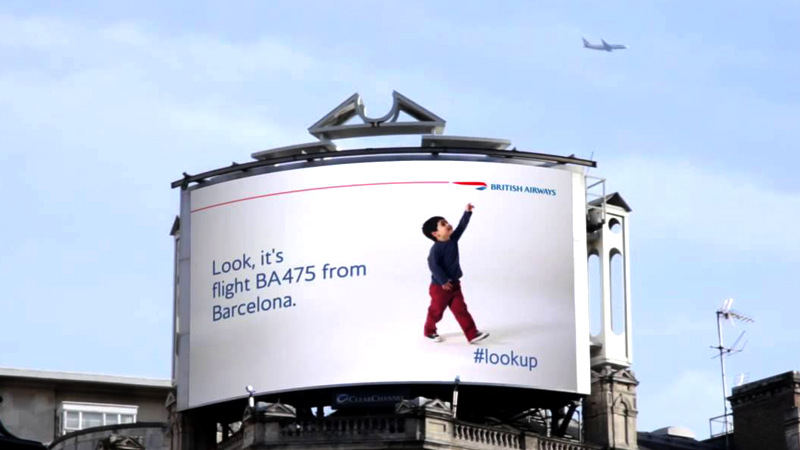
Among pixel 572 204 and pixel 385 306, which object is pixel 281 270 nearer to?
pixel 385 306

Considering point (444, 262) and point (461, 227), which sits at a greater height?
point (461, 227)

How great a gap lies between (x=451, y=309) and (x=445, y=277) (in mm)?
1026

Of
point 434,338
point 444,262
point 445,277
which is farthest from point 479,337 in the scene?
point 444,262

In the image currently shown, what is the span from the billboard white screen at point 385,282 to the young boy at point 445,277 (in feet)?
0.49

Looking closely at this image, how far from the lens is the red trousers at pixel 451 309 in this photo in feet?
223

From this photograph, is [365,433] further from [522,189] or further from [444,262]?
[522,189]

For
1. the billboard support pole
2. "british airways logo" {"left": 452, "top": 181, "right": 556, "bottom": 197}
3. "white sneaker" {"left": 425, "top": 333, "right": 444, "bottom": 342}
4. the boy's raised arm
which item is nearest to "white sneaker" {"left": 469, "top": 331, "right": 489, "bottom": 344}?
"white sneaker" {"left": 425, "top": 333, "right": 444, "bottom": 342}

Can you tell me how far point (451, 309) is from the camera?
68062 mm

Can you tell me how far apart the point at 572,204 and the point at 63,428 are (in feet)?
76.6

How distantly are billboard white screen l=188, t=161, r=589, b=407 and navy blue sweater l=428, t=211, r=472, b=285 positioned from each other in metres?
0.22

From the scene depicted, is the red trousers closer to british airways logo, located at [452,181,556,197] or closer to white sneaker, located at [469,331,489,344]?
white sneaker, located at [469,331,489,344]

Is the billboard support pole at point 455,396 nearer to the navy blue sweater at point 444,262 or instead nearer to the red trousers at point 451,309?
the red trousers at point 451,309

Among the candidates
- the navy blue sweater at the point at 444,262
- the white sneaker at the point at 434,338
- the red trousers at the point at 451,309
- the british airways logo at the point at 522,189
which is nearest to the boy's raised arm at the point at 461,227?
the navy blue sweater at the point at 444,262

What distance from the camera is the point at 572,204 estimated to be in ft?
230
